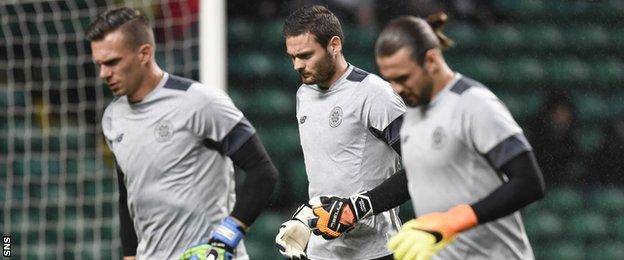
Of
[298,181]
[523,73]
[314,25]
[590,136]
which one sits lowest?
[298,181]

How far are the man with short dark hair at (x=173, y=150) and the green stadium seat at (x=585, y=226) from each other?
4.36m

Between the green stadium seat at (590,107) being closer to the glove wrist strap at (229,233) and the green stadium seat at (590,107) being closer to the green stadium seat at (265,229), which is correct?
the green stadium seat at (265,229)

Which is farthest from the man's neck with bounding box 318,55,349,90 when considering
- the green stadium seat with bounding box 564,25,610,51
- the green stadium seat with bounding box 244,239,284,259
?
the green stadium seat with bounding box 564,25,610,51

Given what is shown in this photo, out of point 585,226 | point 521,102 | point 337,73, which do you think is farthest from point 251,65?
point 337,73

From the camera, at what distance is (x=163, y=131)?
373 centimetres

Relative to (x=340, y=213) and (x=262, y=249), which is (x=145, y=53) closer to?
(x=340, y=213)

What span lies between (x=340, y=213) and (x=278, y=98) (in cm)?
403

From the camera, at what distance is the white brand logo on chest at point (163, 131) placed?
12.2 feet

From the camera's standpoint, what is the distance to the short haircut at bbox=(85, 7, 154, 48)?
3770mm

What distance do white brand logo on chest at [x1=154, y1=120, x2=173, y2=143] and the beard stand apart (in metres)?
0.46

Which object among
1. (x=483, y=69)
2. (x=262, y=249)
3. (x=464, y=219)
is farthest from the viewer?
(x=483, y=69)

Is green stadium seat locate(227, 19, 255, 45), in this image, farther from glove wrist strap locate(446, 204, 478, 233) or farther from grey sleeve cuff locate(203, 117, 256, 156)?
glove wrist strap locate(446, 204, 478, 233)

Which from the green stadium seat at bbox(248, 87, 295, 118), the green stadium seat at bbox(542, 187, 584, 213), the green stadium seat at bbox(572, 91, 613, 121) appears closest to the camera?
the green stadium seat at bbox(248, 87, 295, 118)

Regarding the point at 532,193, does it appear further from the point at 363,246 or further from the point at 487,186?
the point at 363,246
